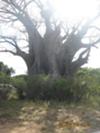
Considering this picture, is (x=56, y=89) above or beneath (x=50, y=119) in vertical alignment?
above

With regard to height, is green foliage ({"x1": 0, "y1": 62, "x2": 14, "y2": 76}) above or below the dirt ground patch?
above

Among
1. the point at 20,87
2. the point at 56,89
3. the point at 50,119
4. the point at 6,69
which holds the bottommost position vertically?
the point at 50,119

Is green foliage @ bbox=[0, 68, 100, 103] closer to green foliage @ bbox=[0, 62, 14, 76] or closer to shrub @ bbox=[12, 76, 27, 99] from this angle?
shrub @ bbox=[12, 76, 27, 99]

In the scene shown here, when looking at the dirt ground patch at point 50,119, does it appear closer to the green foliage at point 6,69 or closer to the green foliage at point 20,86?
the green foliage at point 20,86

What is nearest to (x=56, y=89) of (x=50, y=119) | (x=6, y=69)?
(x=50, y=119)

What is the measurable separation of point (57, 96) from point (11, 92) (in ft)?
6.99

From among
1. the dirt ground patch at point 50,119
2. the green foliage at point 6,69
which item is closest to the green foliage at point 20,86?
the dirt ground patch at point 50,119

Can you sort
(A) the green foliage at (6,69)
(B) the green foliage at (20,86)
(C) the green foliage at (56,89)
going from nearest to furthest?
(C) the green foliage at (56,89), (B) the green foliage at (20,86), (A) the green foliage at (6,69)

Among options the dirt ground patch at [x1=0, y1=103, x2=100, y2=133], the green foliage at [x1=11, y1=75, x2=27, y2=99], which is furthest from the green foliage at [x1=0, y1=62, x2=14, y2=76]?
the dirt ground patch at [x1=0, y1=103, x2=100, y2=133]

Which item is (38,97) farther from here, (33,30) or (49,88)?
(33,30)

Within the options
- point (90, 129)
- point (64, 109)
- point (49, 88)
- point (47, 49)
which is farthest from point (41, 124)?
point (47, 49)

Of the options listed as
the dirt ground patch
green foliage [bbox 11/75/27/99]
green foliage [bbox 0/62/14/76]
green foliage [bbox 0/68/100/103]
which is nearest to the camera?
the dirt ground patch

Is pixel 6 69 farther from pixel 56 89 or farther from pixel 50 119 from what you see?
pixel 50 119

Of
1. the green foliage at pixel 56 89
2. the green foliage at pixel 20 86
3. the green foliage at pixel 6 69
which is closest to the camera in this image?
the green foliage at pixel 56 89
